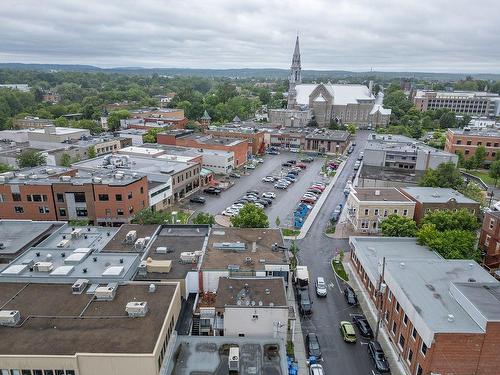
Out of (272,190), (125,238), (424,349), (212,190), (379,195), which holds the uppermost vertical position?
(125,238)

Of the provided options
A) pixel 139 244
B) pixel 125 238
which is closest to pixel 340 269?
pixel 139 244

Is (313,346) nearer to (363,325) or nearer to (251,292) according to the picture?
(363,325)

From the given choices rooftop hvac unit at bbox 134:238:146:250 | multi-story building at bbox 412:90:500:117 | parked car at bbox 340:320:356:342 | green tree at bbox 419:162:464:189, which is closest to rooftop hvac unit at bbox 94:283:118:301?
rooftop hvac unit at bbox 134:238:146:250

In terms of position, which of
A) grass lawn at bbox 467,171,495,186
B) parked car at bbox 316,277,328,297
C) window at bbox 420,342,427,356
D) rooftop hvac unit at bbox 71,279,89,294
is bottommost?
grass lawn at bbox 467,171,495,186

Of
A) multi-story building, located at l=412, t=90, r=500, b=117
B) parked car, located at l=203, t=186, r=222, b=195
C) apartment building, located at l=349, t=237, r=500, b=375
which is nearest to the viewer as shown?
apartment building, located at l=349, t=237, r=500, b=375

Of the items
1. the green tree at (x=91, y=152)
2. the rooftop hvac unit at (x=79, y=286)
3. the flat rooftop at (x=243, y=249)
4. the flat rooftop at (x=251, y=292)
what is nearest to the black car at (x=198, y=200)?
the flat rooftop at (x=243, y=249)

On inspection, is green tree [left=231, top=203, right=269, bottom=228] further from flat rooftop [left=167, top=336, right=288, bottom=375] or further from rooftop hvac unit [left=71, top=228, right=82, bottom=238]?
flat rooftop [left=167, top=336, right=288, bottom=375]

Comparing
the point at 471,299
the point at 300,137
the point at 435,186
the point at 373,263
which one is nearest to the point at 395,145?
the point at 435,186

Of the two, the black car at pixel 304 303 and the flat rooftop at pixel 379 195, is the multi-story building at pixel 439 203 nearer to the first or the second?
the flat rooftop at pixel 379 195
